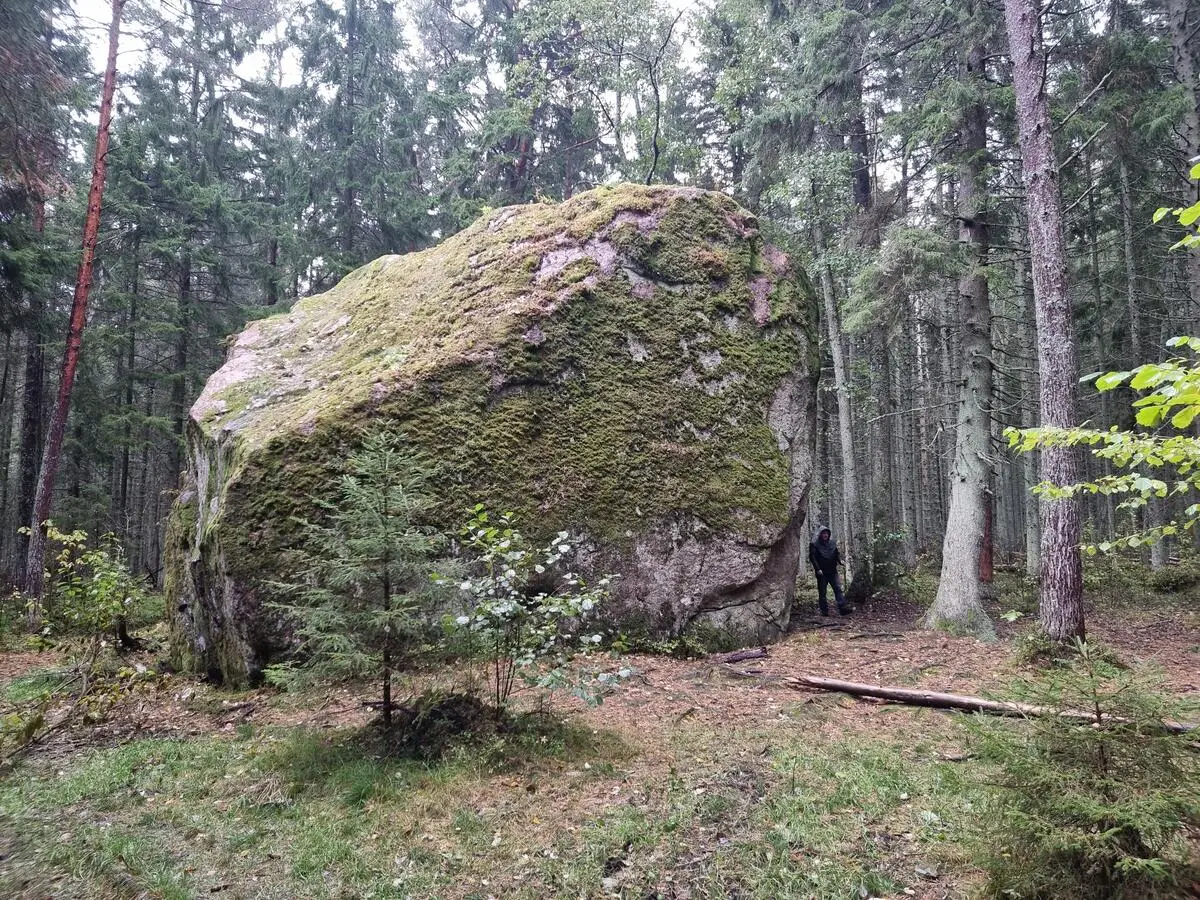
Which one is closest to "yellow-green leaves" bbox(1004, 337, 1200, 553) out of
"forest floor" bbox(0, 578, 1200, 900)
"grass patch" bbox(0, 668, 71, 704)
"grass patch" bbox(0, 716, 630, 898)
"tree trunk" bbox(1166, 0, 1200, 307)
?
"forest floor" bbox(0, 578, 1200, 900)

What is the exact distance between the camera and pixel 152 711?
6027 mm

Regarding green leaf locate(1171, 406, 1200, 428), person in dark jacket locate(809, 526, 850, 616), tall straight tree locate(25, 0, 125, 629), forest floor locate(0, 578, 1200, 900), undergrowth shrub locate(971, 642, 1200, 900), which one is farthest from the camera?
tall straight tree locate(25, 0, 125, 629)

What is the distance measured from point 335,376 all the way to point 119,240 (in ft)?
41.6

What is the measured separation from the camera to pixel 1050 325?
6277 mm

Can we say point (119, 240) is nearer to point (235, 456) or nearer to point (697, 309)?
point (235, 456)

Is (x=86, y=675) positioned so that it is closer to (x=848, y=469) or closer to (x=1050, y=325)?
(x=1050, y=325)

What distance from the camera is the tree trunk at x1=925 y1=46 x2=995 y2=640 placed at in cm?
860

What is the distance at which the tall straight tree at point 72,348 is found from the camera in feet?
35.0

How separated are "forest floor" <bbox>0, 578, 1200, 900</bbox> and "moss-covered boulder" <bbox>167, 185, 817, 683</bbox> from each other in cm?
152

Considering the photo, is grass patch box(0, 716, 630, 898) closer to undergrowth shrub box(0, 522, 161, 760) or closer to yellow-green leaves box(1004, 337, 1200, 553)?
undergrowth shrub box(0, 522, 161, 760)

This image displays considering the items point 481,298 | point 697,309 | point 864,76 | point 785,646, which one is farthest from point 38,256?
point 864,76

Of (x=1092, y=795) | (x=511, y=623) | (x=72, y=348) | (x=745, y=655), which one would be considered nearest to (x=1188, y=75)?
(x=745, y=655)

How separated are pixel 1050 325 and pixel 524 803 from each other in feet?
21.6

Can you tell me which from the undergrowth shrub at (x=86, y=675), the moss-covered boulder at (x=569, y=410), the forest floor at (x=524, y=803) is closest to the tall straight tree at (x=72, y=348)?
the undergrowth shrub at (x=86, y=675)
